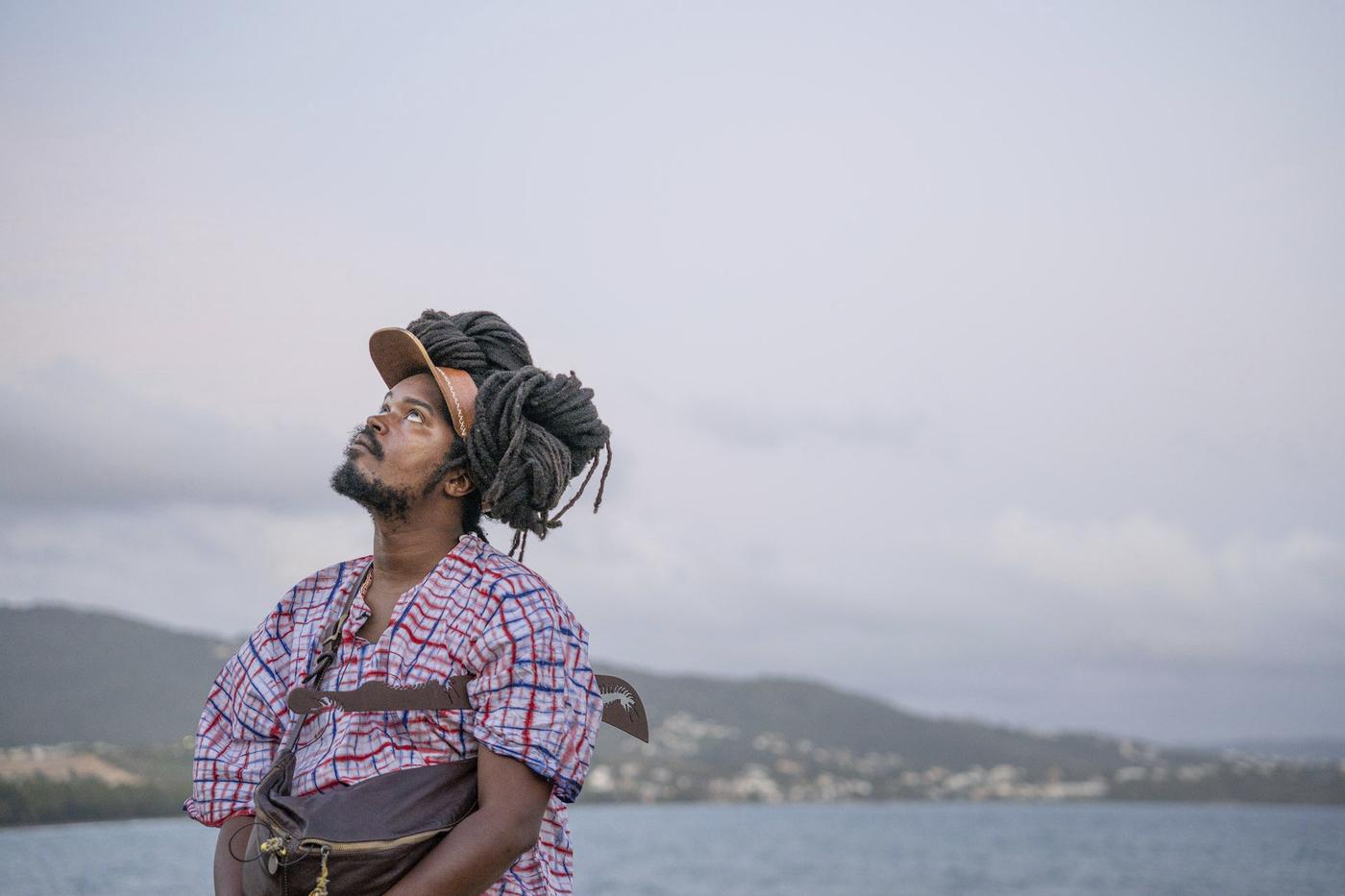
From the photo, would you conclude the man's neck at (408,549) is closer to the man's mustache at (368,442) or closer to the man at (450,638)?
the man at (450,638)

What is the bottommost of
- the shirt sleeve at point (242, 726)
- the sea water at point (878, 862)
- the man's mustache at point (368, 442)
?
the sea water at point (878, 862)

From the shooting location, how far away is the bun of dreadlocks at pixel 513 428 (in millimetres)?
3156

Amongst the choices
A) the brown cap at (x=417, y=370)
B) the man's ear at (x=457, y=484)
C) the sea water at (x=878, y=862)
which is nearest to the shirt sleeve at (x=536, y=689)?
the man's ear at (x=457, y=484)

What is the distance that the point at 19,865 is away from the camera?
18891 mm

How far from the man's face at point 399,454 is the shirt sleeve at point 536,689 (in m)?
0.35

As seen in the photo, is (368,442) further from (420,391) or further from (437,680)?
(437,680)

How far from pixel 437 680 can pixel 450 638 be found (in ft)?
0.32

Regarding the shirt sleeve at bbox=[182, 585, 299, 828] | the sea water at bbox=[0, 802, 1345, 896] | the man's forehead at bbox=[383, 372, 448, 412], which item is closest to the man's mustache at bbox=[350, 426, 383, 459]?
the man's forehead at bbox=[383, 372, 448, 412]

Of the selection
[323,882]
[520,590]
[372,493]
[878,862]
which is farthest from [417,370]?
[878,862]

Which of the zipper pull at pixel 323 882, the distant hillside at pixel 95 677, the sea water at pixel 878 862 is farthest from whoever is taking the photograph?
the sea water at pixel 878 862

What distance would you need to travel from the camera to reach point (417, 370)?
10.9ft

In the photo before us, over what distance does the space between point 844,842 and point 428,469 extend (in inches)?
4768

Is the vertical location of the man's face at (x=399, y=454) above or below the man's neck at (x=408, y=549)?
above

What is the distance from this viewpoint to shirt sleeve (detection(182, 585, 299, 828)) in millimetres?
3088
